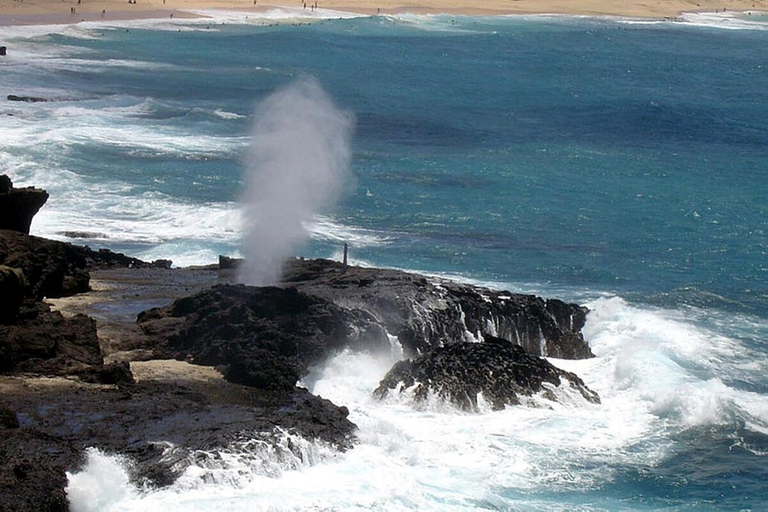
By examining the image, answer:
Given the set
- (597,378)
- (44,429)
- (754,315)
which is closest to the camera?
(44,429)

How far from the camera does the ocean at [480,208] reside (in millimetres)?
21375

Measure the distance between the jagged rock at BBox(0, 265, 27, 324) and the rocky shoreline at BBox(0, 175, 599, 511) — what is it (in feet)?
0.12

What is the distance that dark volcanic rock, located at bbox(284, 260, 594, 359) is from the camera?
2686 cm

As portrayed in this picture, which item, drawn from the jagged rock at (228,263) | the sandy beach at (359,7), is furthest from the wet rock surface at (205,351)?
the sandy beach at (359,7)

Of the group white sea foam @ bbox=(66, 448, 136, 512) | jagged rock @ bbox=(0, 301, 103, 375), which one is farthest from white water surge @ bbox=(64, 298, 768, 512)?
jagged rock @ bbox=(0, 301, 103, 375)

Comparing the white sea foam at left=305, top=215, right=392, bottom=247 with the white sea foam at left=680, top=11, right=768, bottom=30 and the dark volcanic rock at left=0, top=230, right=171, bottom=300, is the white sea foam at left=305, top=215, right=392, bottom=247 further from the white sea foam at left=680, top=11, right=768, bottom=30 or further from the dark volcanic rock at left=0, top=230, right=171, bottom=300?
the white sea foam at left=680, top=11, right=768, bottom=30

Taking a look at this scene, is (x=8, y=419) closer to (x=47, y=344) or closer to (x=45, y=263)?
(x=47, y=344)

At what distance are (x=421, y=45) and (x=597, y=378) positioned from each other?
231 ft

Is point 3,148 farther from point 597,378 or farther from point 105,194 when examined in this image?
point 597,378

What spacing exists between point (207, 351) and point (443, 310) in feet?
18.8

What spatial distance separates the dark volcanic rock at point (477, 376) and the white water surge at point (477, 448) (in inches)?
10.2

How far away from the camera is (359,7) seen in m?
116

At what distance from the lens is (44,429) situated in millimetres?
19328

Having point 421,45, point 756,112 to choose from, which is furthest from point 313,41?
point 756,112
